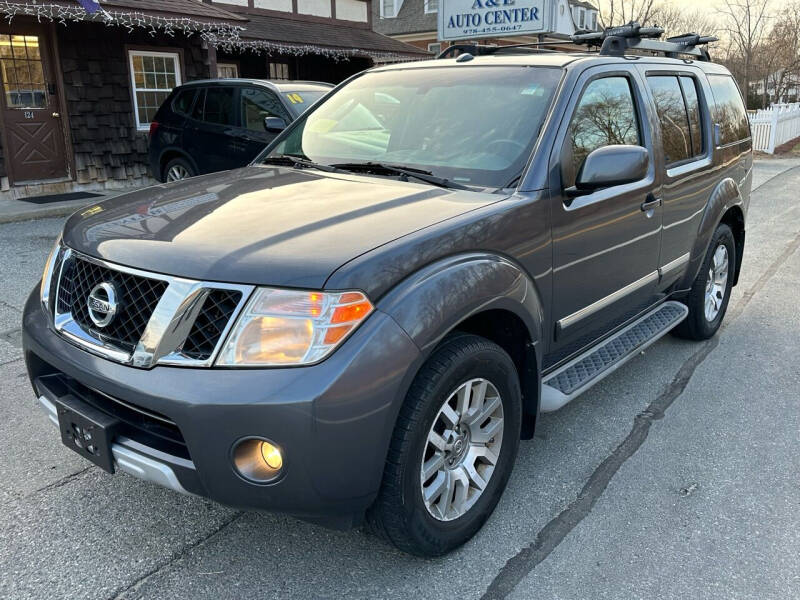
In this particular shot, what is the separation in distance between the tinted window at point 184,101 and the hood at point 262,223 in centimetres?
687

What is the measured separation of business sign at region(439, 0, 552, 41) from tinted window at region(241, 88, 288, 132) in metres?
12.8

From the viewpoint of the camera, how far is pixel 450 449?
262 centimetres

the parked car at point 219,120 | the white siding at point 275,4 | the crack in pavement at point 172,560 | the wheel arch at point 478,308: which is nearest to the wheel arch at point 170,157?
the parked car at point 219,120

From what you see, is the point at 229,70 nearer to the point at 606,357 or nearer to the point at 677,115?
the point at 677,115

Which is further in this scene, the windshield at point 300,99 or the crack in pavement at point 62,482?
the windshield at point 300,99

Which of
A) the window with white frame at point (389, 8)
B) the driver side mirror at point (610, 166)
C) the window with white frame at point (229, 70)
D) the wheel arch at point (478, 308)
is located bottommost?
the wheel arch at point (478, 308)

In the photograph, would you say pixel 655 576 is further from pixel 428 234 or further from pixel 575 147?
pixel 575 147

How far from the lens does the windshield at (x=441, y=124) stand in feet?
10.4

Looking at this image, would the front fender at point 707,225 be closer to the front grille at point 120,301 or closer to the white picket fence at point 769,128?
the front grille at point 120,301

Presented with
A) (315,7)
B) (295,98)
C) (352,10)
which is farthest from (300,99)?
(352,10)

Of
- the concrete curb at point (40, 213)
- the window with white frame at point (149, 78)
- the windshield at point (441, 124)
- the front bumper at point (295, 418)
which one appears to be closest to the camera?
the front bumper at point (295, 418)

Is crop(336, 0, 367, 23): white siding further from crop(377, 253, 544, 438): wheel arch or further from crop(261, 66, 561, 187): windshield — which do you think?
crop(377, 253, 544, 438): wheel arch

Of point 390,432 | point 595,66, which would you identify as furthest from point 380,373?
point 595,66

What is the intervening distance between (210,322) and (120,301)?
39 cm
